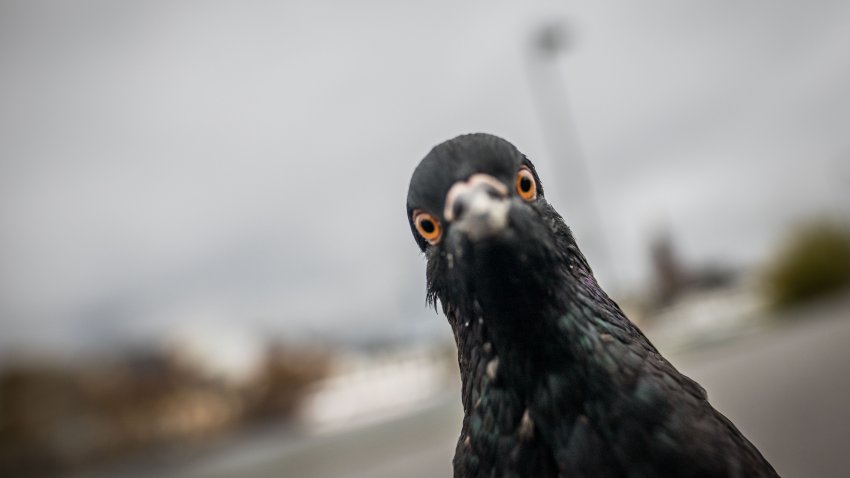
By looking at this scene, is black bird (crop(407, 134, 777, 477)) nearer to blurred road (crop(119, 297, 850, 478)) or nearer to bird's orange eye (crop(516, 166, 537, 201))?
bird's orange eye (crop(516, 166, 537, 201))

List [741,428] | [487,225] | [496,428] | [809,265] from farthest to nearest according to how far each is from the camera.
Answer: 1. [809,265]
2. [741,428]
3. [496,428]
4. [487,225]

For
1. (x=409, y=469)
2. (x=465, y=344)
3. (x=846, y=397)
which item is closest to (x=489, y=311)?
(x=465, y=344)

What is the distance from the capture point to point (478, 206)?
1.01m

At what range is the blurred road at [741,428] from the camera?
428 centimetres

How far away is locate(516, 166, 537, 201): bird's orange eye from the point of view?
3.68ft

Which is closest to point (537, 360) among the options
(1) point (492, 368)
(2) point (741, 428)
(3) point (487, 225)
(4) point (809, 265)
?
(1) point (492, 368)

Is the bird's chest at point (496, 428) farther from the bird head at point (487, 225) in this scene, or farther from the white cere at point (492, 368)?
the bird head at point (487, 225)

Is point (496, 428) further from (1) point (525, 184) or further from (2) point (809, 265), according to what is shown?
(2) point (809, 265)

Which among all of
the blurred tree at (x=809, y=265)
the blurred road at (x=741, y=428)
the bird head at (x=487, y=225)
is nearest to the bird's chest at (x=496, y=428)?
the bird head at (x=487, y=225)

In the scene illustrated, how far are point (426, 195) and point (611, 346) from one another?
0.42 metres

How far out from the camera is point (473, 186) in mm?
1038

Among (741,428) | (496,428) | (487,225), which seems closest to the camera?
(487,225)

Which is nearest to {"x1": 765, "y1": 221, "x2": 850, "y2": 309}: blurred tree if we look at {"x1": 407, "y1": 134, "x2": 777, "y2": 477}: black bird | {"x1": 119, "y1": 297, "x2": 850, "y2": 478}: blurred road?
{"x1": 119, "y1": 297, "x2": 850, "y2": 478}: blurred road

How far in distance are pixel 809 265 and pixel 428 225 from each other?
27.4 m
